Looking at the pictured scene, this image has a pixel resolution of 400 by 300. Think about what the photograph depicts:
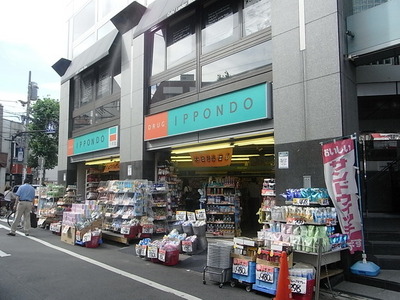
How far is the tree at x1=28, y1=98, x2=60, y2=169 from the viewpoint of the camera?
80.6 feet

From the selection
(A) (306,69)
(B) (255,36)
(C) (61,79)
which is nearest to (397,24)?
(A) (306,69)

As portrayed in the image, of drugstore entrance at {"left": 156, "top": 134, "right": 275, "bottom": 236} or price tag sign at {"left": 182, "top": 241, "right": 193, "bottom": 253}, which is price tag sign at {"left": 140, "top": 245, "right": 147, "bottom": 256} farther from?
drugstore entrance at {"left": 156, "top": 134, "right": 275, "bottom": 236}

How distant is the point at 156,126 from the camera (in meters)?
12.0

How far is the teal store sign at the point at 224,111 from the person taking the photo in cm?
845

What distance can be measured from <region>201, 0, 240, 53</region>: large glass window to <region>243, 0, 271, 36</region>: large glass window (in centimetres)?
31

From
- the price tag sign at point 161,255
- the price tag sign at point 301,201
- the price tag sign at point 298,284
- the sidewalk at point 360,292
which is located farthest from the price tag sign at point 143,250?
the sidewalk at point 360,292

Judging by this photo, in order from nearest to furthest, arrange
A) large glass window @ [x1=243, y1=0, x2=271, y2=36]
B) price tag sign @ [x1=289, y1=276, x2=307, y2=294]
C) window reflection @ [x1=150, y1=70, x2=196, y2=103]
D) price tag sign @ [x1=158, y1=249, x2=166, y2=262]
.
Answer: price tag sign @ [x1=289, y1=276, x2=307, y2=294], price tag sign @ [x1=158, y1=249, x2=166, y2=262], large glass window @ [x1=243, y1=0, x2=271, y2=36], window reflection @ [x1=150, y1=70, x2=196, y2=103]

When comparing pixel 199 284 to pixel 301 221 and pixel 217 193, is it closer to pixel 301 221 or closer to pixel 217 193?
pixel 301 221

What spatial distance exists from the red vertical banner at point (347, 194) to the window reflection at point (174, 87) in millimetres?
5552

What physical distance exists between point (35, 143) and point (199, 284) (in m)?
21.5

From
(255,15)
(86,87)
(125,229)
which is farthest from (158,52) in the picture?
(125,229)

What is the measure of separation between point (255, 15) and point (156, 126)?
4.80 metres

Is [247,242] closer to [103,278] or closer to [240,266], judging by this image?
[240,266]

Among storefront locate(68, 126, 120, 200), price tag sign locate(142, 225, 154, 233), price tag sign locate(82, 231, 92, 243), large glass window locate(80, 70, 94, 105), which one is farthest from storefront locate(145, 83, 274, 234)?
large glass window locate(80, 70, 94, 105)
